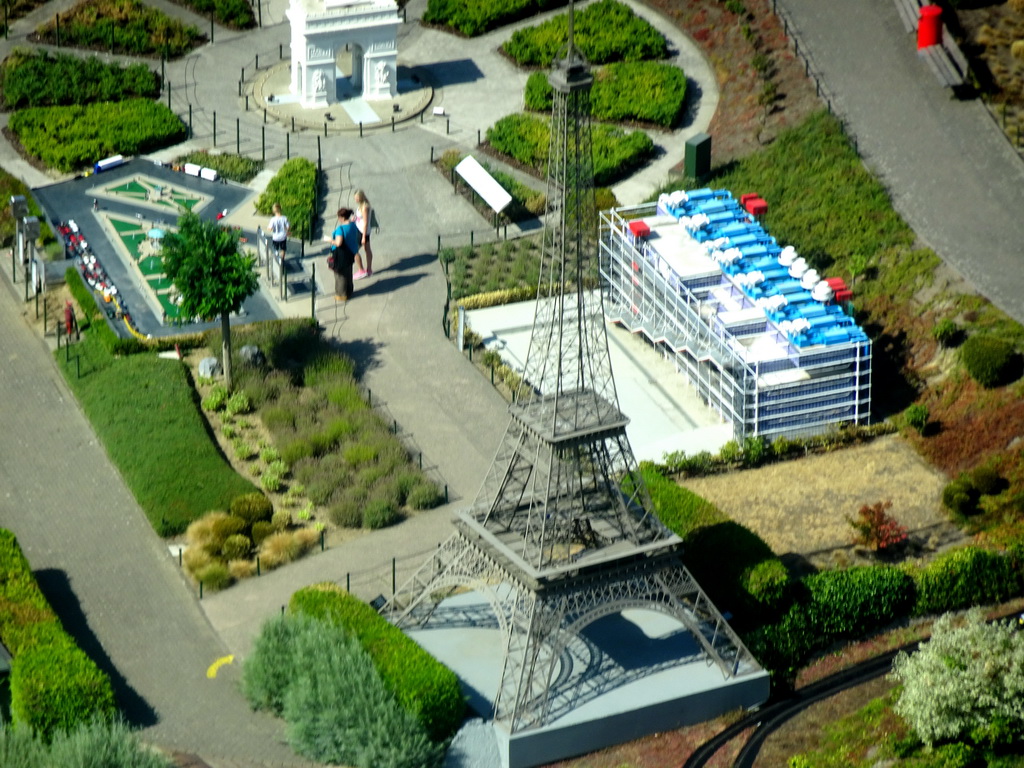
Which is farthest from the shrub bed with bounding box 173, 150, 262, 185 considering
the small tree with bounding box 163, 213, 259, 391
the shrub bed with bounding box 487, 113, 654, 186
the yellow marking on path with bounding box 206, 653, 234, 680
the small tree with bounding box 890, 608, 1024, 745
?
the small tree with bounding box 890, 608, 1024, 745

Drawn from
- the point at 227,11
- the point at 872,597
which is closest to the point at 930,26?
the point at 227,11

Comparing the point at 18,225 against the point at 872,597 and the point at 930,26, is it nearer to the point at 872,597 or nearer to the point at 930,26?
the point at 872,597

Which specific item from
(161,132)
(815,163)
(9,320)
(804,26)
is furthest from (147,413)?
(804,26)

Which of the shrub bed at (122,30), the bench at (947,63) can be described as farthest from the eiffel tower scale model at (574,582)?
the shrub bed at (122,30)

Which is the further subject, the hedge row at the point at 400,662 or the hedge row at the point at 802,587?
the hedge row at the point at 802,587

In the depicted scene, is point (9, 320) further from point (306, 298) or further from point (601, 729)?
point (601, 729)

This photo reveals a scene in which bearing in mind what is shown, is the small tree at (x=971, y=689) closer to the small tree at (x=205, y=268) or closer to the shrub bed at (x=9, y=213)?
the small tree at (x=205, y=268)

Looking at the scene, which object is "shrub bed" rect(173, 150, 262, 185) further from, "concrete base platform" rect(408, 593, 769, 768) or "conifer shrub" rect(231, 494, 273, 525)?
"concrete base platform" rect(408, 593, 769, 768)
